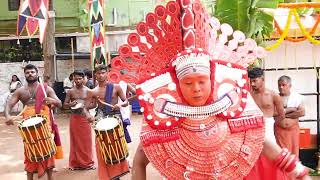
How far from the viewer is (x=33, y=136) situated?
6.38m

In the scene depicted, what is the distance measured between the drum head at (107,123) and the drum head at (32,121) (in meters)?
Answer: 0.71

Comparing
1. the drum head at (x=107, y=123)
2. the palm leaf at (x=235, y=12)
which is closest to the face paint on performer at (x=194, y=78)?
the drum head at (x=107, y=123)

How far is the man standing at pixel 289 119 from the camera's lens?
20.9ft

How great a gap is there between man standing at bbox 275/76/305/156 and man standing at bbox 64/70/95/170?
9.67 feet

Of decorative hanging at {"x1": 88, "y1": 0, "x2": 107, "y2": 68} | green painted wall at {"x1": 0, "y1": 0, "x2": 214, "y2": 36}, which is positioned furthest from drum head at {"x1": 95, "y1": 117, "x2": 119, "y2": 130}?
green painted wall at {"x1": 0, "y1": 0, "x2": 214, "y2": 36}

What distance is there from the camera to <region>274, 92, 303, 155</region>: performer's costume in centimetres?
636

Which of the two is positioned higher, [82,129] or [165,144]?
[165,144]

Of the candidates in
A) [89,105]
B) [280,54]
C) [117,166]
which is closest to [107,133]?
[117,166]

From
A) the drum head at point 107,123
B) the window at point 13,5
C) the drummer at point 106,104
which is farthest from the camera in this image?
the window at point 13,5

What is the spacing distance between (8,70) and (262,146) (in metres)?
17.0

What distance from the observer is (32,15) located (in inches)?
317

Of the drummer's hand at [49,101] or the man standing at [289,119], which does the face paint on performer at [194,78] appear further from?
the drummer's hand at [49,101]

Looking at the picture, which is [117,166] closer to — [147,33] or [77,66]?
[147,33]

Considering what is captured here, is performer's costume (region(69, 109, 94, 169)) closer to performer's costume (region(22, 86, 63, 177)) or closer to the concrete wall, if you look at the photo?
performer's costume (region(22, 86, 63, 177))
